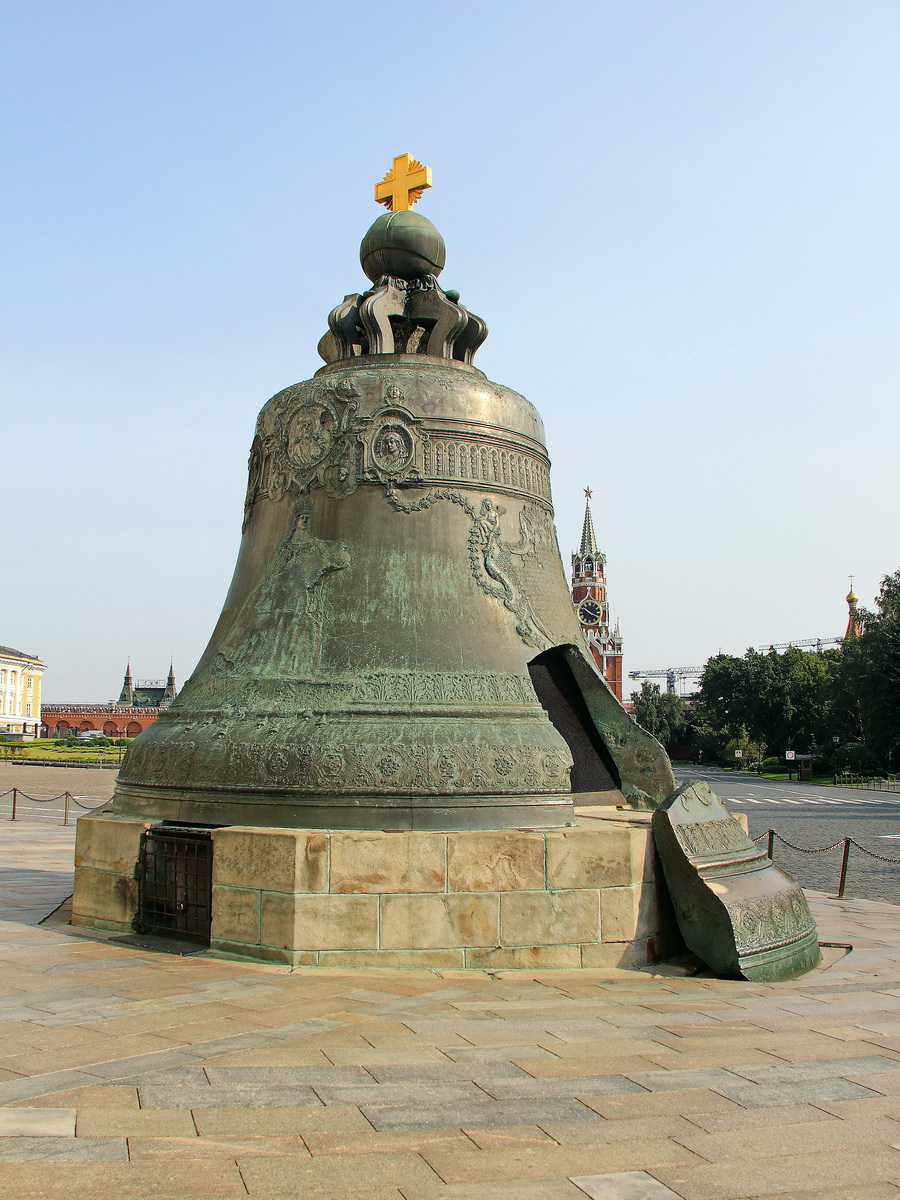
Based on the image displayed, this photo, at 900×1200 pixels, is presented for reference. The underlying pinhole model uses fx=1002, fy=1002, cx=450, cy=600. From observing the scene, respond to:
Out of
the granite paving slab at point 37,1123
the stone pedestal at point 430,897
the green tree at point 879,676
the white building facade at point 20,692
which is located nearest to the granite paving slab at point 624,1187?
the granite paving slab at point 37,1123

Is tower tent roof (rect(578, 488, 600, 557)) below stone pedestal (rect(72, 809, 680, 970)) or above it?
above

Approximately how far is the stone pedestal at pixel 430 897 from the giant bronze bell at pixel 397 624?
28 centimetres

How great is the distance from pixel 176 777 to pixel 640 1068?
335 centimetres

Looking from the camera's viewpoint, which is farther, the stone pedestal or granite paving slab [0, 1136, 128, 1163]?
the stone pedestal

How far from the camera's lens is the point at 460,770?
17.9 ft

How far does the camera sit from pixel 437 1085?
3.30m

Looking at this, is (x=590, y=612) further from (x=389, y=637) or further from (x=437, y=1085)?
(x=437, y=1085)

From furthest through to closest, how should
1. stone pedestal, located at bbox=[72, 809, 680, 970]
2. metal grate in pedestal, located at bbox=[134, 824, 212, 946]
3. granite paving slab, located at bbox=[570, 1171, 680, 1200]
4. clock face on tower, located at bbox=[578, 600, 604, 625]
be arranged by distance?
clock face on tower, located at bbox=[578, 600, 604, 625] < metal grate in pedestal, located at bbox=[134, 824, 212, 946] < stone pedestal, located at bbox=[72, 809, 680, 970] < granite paving slab, located at bbox=[570, 1171, 680, 1200]

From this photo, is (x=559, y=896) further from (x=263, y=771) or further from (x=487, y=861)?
(x=263, y=771)

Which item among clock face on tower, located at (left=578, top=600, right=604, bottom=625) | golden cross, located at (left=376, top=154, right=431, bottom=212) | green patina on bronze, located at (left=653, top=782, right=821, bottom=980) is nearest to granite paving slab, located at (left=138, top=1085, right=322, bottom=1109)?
green patina on bronze, located at (left=653, top=782, right=821, bottom=980)

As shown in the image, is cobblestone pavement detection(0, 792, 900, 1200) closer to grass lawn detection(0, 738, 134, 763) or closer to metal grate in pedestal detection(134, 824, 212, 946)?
metal grate in pedestal detection(134, 824, 212, 946)

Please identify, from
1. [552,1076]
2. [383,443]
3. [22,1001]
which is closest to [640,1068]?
[552,1076]

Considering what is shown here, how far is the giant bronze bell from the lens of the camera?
18.0ft

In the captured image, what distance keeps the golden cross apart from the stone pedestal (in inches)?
181
